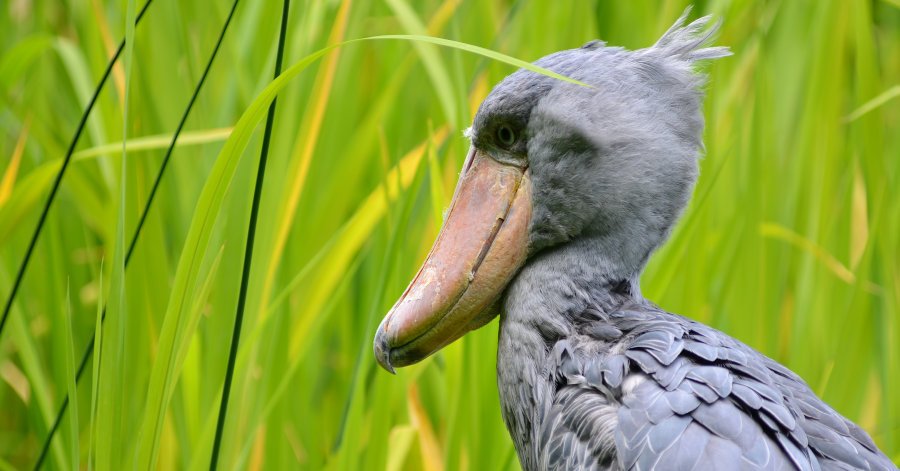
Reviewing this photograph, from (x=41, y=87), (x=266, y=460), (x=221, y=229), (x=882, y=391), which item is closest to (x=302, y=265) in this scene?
(x=221, y=229)

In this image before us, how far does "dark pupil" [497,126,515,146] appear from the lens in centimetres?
162

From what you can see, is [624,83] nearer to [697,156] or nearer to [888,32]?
[697,156]

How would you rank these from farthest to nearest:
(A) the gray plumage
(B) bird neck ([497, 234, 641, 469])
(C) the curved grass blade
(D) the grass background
Result: (D) the grass background → (B) bird neck ([497, 234, 641, 469]) → (A) the gray plumage → (C) the curved grass blade

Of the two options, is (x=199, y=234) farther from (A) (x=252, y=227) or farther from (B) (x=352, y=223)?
(B) (x=352, y=223)

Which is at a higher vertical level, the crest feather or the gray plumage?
the crest feather

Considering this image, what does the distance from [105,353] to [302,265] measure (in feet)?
2.87

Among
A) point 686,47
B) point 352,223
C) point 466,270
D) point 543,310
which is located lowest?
point 543,310

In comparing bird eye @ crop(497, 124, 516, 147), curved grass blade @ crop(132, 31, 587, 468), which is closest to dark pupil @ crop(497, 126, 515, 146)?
bird eye @ crop(497, 124, 516, 147)

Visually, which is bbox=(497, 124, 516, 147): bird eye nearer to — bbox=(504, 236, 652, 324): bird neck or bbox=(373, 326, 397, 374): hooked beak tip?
bbox=(504, 236, 652, 324): bird neck

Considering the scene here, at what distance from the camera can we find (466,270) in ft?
5.25

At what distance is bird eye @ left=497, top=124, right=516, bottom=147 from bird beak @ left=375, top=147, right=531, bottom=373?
0.11ft

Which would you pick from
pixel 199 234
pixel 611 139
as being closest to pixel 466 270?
pixel 611 139

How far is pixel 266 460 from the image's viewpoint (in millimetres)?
1938

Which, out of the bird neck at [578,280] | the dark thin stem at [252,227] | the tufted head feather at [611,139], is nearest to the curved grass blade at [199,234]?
the dark thin stem at [252,227]
